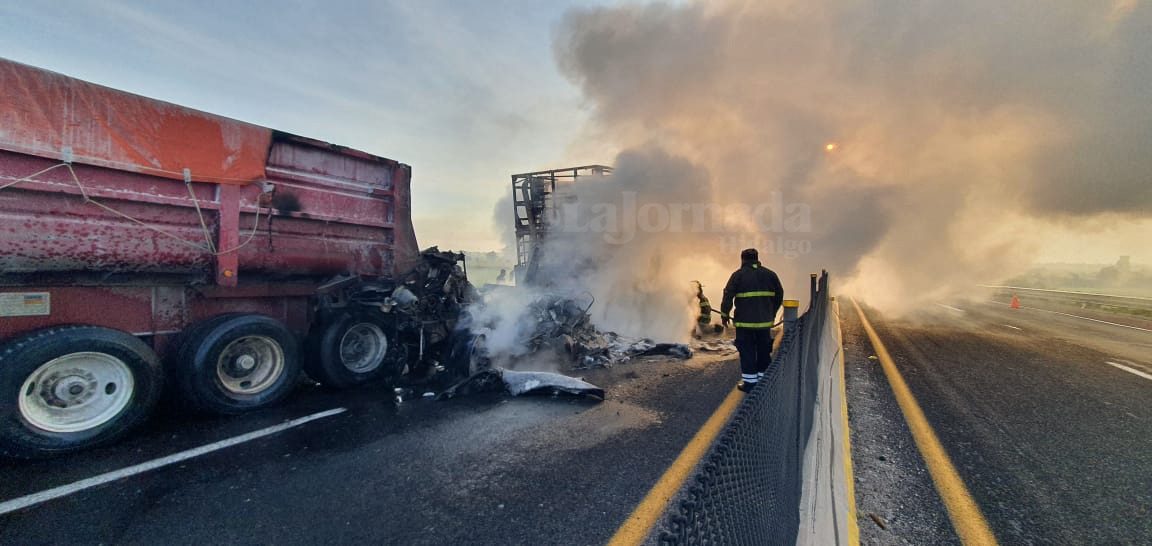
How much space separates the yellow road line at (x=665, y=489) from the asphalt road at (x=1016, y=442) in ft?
3.18

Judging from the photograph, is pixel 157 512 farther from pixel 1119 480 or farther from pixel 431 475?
pixel 1119 480

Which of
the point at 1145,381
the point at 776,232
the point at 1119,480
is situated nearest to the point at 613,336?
the point at 1119,480

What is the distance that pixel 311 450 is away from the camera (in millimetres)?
3033

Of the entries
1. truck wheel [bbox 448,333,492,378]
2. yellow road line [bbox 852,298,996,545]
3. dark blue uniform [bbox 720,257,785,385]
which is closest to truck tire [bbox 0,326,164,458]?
truck wheel [bbox 448,333,492,378]

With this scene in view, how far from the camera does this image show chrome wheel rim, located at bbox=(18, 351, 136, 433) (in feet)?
9.35

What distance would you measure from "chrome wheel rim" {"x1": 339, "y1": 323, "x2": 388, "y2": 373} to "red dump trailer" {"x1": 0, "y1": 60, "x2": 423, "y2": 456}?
0.07 ft

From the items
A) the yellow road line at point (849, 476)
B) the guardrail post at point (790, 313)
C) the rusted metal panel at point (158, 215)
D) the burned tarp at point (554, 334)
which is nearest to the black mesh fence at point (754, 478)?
the yellow road line at point (849, 476)

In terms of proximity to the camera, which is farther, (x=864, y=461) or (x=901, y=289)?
(x=901, y=289)

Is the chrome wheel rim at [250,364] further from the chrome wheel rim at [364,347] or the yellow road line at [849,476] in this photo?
the yellow road line at [849,476]

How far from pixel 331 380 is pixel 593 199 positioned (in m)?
6.43

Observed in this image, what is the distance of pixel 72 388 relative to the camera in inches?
117

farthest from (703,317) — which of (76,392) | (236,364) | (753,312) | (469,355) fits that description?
(76,392)

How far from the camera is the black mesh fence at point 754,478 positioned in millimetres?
1076

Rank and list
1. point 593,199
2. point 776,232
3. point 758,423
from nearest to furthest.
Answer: point 758,423, point 593,199, point 776,232
